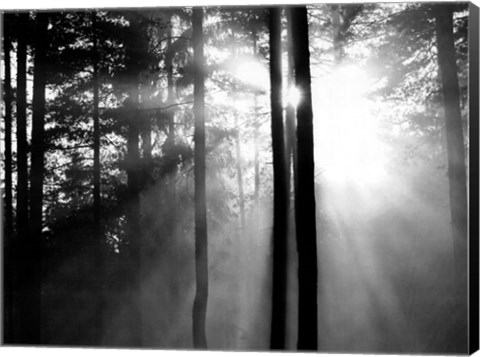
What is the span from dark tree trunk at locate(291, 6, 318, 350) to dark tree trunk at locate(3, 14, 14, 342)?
2861 mm

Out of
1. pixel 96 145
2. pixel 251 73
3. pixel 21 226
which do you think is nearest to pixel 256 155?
pixel 251 73

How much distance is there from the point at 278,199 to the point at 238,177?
17.1 inches

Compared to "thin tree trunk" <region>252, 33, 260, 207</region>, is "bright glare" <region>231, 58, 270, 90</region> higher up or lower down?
higher up

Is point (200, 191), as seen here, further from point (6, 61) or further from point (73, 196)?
point (6, 61)

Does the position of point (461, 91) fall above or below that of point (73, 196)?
above

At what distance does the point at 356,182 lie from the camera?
5.03 meters

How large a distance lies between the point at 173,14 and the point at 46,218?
7.84 feet

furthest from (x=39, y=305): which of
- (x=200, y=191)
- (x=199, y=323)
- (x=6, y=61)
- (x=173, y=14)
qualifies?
(x=173, y=14)

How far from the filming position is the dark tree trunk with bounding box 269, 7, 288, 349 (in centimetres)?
506

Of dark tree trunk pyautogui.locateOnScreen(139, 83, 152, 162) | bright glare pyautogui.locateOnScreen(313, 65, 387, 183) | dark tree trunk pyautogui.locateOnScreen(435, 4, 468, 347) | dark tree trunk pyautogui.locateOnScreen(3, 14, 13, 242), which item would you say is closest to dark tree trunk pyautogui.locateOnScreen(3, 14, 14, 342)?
dark tree trunk pyautogui.locateOnScreen(3, 14, 13, 242)

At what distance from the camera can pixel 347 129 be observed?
16.6 feet

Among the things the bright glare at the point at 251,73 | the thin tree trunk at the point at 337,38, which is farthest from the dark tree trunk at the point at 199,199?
the thin tree trunk at the point at 337,38

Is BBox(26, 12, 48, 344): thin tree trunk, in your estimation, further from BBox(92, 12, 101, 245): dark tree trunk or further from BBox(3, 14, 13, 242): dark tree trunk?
BBox(92, 12, 101, 245): dark tree trunk

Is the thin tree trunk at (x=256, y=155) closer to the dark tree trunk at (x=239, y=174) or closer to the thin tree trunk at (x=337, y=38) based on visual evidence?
the dark tree trunk at (x=239, y=174)
